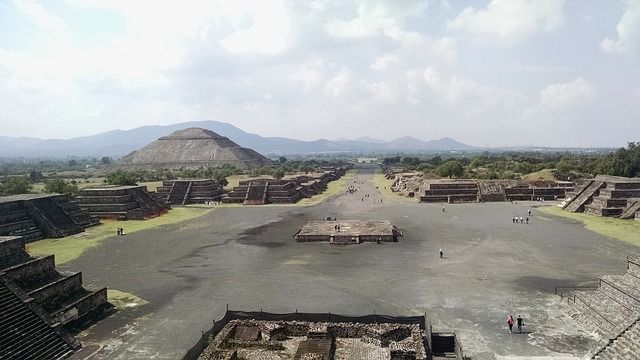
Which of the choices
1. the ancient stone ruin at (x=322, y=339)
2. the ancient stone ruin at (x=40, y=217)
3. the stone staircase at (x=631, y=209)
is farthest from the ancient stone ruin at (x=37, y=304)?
the stone staircase at (x=631, y=209)

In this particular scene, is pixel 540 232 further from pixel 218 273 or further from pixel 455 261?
pixel 218 273

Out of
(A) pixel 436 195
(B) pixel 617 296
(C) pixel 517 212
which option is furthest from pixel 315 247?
(A) pixel 436 195

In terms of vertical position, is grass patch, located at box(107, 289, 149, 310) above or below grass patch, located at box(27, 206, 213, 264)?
above

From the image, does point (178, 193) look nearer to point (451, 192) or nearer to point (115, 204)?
point (115, 204)

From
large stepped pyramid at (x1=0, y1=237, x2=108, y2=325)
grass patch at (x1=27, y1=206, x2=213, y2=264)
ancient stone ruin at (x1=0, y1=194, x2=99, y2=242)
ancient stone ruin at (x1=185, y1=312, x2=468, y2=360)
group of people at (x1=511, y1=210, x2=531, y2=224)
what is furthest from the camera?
group of people at (x1=511, y1=210, x2=531, y2=224)

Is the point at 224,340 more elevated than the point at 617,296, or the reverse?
the point at 617,296

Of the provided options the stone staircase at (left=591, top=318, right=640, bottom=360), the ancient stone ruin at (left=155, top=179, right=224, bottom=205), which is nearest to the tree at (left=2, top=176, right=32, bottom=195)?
the ancient stone ruin at (left=155, top=179, right=224, bottom=205)

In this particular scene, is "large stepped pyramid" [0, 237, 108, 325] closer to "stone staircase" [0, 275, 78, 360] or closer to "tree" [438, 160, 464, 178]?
"stone staircase" [0, 275, 78, 360]
